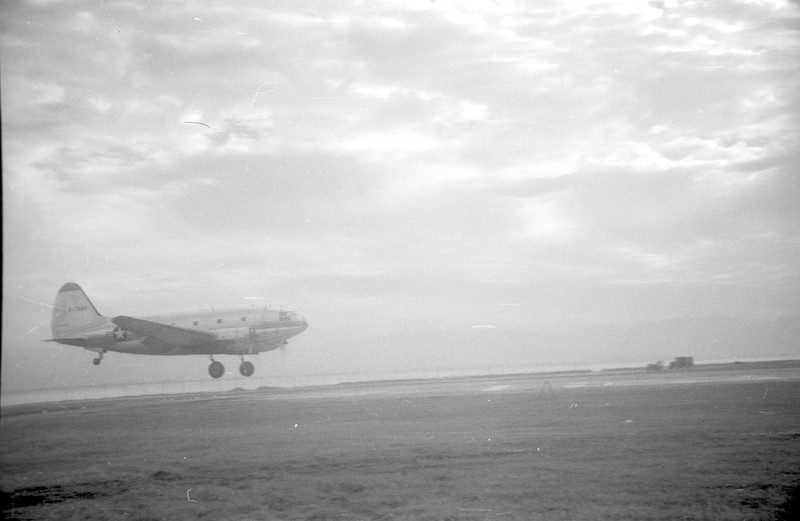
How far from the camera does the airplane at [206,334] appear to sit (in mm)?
53094

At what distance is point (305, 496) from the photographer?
36.4 feet

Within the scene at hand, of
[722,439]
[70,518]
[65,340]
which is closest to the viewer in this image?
[70,518]

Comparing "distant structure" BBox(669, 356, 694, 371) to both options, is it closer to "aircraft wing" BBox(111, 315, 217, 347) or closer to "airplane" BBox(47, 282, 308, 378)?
"airplane" BBox(47, 282, 308, 378)

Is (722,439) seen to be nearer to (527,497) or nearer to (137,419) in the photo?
(527,497)

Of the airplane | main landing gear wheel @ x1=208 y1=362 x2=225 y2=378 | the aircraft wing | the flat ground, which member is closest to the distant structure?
the airplane

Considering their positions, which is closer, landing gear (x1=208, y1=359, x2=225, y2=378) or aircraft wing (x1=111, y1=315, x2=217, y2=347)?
aircraft wing (x1=111, y1=315, x2=217, y2=347)

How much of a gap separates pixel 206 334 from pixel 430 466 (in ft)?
147

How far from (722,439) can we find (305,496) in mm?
11018

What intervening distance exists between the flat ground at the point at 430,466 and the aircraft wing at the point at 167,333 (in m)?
29.5

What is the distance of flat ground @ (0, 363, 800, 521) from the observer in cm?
979

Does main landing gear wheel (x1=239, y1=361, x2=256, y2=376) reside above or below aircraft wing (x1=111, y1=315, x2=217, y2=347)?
below

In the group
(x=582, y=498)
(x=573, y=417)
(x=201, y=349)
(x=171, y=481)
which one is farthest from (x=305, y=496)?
(x=201, y=349)

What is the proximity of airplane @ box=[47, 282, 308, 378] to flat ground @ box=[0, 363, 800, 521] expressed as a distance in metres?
29.6

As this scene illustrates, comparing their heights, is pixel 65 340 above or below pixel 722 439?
above
